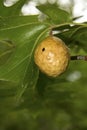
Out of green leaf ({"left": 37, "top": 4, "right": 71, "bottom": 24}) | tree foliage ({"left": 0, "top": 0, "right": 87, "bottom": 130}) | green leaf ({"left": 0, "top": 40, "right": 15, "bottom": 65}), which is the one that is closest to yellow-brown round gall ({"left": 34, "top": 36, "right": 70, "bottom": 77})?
tree foliage ({"left": 0, "top": 0, "right": 87, "bottom": 130})

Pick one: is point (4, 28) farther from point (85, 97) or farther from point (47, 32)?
point (85, 97)

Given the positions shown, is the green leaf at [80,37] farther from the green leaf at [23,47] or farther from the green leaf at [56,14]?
the green leaf at [23,47]

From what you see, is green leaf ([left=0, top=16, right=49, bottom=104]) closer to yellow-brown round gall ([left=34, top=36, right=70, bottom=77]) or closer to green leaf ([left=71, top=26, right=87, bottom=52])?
yellow-brown round gall ([left=34, top=36, right=70, bottom=77])

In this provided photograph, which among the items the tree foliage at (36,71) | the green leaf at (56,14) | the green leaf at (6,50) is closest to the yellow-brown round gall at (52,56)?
the tree foliage at (36,71)

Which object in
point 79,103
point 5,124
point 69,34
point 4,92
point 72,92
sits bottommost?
point 5,124

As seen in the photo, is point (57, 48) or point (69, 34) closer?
point (57, 48)

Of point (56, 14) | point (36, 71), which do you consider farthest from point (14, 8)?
point (36, 71)

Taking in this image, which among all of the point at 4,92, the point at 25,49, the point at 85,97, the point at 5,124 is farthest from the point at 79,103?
the point at 25,49

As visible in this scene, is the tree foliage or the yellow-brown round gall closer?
the yellow-brown round gall
